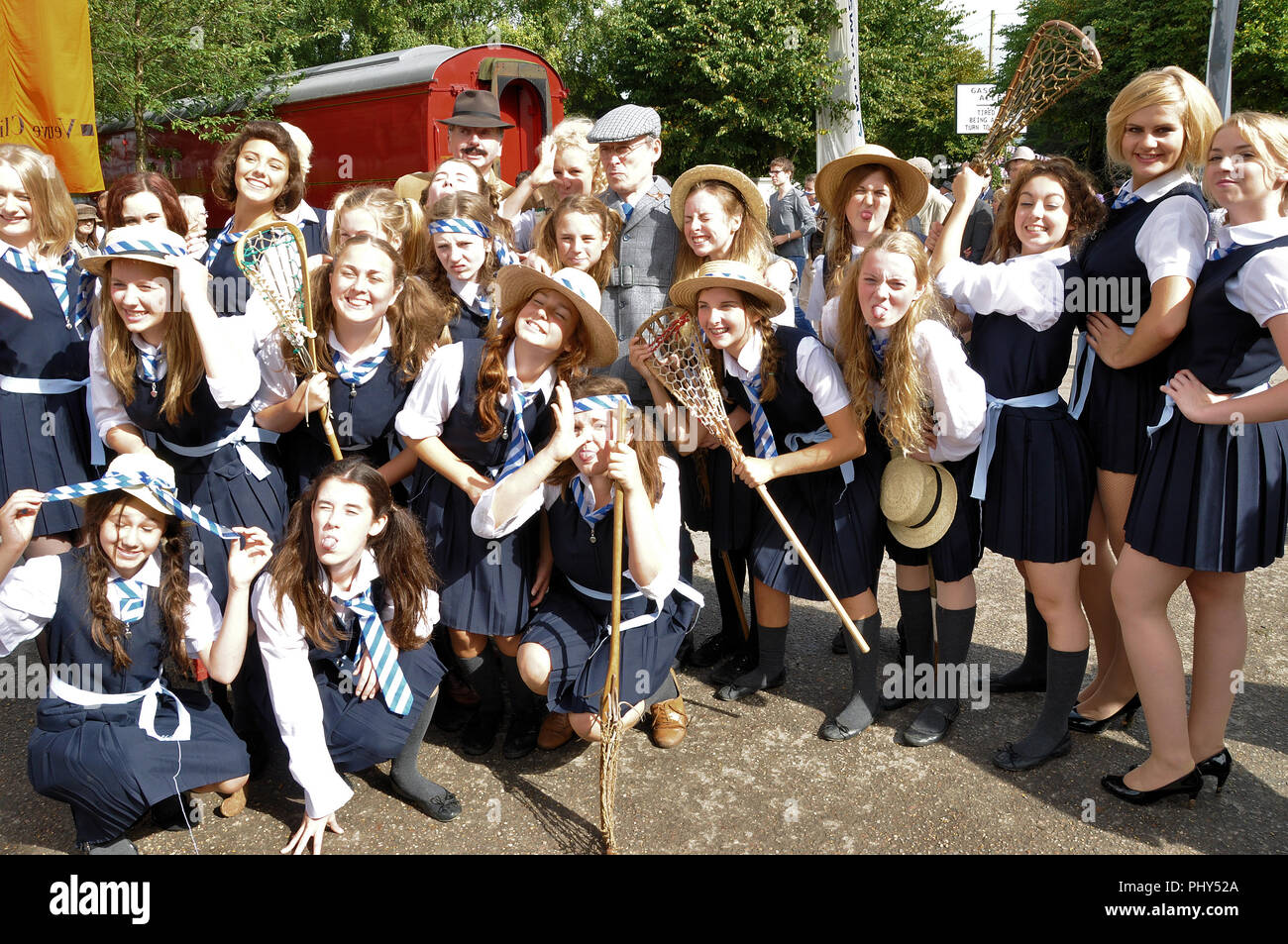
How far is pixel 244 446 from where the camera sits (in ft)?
10.9

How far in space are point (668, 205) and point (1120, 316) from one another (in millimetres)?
1982

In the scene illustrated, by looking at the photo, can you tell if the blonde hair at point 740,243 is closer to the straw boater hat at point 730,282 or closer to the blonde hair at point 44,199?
the straw boater hat at point 730,282

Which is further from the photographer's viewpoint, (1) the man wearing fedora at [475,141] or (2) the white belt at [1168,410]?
(1) the man wearing fedora at [475,141]

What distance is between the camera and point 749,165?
23859 millimetres

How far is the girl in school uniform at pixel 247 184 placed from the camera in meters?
3.97

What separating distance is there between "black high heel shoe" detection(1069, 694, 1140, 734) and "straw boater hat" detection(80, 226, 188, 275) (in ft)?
11.6

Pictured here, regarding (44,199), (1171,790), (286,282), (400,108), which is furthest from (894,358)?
(400,108)

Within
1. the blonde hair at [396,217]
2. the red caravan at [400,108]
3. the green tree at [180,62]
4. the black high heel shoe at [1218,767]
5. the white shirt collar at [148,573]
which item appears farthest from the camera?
the green tree at [180,62]

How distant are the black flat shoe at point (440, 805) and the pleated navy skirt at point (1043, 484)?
6.78 ft

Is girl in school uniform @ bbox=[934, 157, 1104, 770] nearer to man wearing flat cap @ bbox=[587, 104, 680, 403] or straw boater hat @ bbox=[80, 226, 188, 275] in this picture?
man wearing flat cap @ bbox=[587, 104, 680, 403]

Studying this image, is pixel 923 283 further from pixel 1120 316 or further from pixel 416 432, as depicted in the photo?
pixel 416 432

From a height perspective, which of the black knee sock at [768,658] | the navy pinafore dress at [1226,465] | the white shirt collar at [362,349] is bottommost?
the black knee sock at [768,658]

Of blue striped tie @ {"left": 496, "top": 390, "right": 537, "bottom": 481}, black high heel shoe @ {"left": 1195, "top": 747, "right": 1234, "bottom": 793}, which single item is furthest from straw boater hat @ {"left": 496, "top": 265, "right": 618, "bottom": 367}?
black high heel shoe @ {"left": 1195, "top": 747, "right": 1234, "bottom": 793}

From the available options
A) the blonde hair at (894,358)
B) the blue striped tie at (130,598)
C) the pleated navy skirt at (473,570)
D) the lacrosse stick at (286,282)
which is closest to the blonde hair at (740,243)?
the blonde hair at (894,358)
